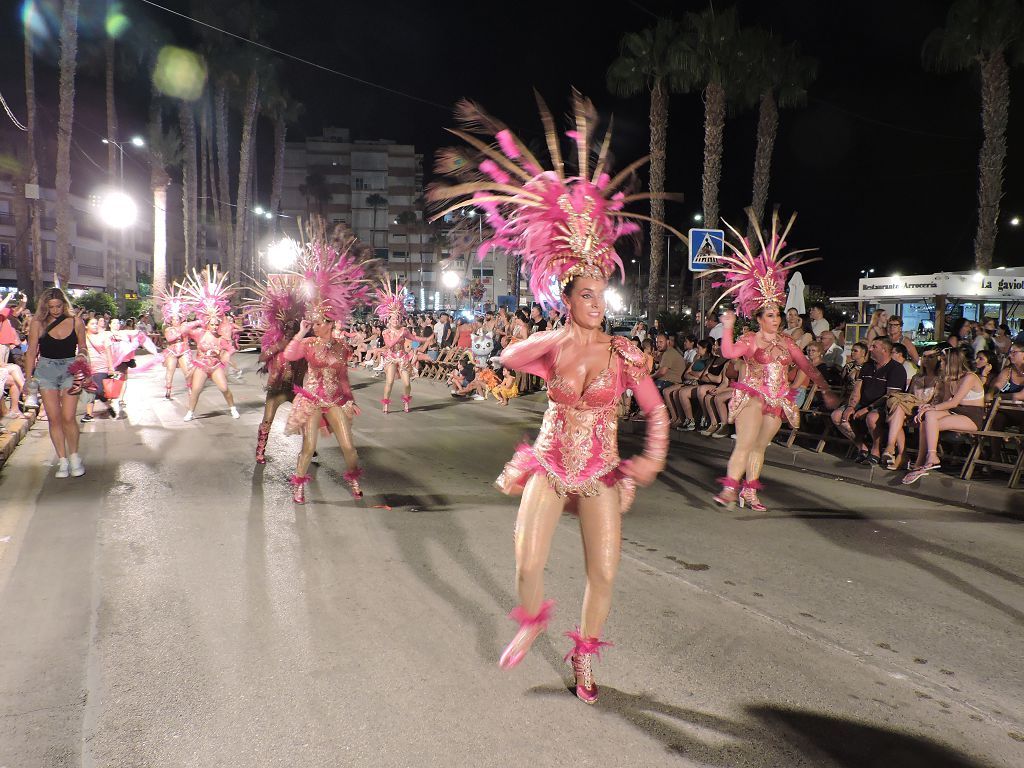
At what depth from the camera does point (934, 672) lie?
12.9 ft

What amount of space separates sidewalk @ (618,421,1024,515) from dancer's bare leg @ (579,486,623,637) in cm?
597

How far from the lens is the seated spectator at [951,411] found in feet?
28.0

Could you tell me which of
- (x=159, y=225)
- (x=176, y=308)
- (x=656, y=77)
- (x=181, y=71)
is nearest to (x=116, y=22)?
(x=181, y=71)

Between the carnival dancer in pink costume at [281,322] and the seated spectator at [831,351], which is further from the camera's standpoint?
the seated spectator at [831,351]

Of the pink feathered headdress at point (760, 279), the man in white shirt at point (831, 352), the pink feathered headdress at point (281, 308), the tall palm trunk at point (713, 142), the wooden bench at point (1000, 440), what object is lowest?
the wooden bench at point (1000, 440)

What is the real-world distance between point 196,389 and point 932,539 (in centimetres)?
1167

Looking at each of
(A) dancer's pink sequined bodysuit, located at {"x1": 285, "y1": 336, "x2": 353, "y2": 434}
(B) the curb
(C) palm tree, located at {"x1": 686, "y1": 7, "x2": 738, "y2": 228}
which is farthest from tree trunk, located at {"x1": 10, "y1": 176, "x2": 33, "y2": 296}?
(A) dancer's pink sequined bodysuit, located at {"x1": 285, "y1": 336, "x2": 353, "y2": 434}

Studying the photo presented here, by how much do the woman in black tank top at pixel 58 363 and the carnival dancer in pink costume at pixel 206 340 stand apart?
14.9 feet

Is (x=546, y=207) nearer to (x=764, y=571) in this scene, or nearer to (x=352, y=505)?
(x=764, y=571)

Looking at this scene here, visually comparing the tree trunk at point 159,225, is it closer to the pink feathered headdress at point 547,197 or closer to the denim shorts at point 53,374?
the denim shorts at point 53,374

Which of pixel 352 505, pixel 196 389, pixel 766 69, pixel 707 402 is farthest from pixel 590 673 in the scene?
pixel 766 69

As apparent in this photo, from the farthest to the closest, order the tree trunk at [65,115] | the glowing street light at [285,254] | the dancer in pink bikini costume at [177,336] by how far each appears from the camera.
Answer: the tree trunk at [65,115]
the dancer in pink bikini costume at [177,336]
the glowing street light at [285,254]

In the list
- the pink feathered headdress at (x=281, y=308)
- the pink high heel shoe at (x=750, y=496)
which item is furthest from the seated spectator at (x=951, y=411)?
the pink feathered headdress at (x=281, y=308)

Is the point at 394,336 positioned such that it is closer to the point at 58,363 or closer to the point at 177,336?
the point at 177,336
